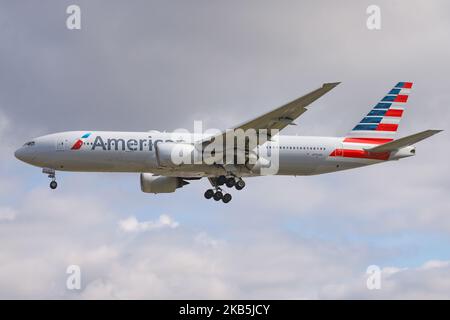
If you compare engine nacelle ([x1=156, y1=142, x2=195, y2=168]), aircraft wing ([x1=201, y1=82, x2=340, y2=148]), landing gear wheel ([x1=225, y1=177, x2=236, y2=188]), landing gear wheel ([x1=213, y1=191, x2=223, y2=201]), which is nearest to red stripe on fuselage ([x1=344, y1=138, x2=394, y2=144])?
aircraft wing ([x1=201, y1=82, x2=340, y2=148])

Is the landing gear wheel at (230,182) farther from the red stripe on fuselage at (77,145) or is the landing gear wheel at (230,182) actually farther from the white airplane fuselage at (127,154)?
the red stripe on fuselage at (77,145)

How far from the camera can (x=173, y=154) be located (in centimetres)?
5025

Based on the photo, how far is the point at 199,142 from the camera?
51250mm

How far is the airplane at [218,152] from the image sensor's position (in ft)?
166

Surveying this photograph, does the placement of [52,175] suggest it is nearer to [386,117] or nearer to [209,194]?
[209,194]

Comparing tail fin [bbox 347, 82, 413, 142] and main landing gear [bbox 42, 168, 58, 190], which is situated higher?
tail fin [bbox 347, 82, 413, 142]

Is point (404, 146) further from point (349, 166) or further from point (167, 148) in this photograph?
point (167, 148)

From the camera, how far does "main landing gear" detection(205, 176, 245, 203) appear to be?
178ft

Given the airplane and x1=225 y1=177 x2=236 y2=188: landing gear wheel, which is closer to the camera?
the airplane

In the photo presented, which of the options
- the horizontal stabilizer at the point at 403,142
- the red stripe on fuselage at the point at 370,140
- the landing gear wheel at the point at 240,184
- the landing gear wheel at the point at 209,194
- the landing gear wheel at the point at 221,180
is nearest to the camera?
the horizontal stabilizer at the point at 403,142

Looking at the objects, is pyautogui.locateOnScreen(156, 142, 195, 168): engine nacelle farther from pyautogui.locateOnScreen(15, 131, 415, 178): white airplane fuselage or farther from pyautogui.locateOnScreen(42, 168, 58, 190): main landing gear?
pyautogui.locateOnScreen(42, 168, 58, 190): main landing gear

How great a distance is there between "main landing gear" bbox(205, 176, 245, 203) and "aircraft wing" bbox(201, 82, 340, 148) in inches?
161

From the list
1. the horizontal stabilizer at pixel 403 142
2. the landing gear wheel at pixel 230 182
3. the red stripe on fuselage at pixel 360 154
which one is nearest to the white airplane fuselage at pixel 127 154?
the landing gear wheel at pixel 230 182

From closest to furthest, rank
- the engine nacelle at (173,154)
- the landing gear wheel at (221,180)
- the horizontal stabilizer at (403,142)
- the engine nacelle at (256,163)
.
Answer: the horizontal stabilizer at (403,142), the engine nacelle at (173,154), the engine nacelle at (256,163), the landing gear wheel at (221,180)
